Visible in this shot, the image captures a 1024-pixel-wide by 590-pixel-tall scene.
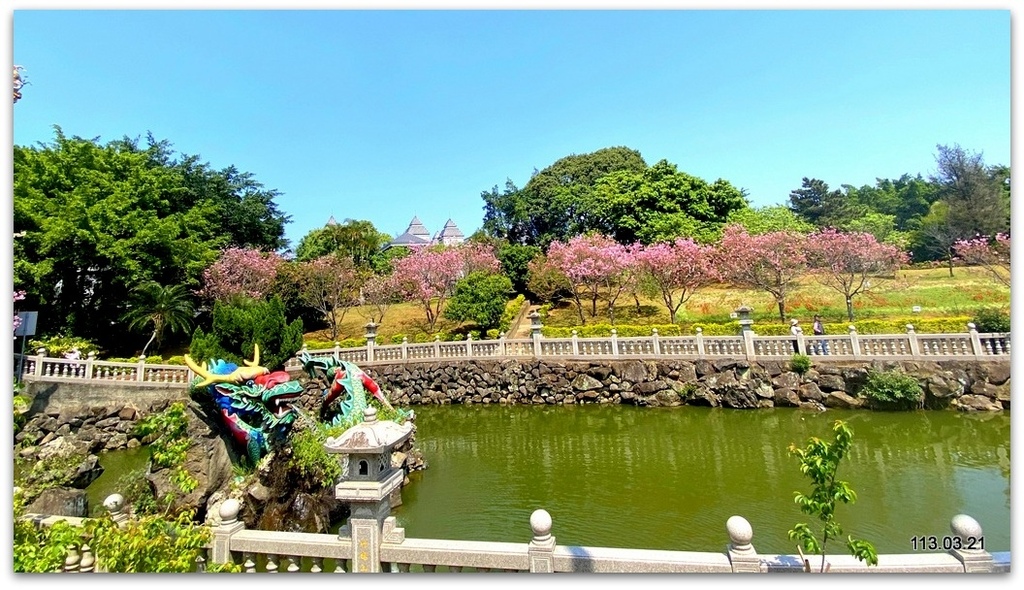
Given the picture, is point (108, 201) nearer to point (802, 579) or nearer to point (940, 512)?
point (802, 579)

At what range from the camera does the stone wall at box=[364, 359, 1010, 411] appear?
815 centimetres

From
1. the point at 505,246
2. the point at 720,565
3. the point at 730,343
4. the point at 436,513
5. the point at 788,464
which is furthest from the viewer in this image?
the point at 505,246

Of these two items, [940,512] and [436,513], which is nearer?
[940,512]

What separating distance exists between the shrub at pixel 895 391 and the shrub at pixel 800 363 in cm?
102

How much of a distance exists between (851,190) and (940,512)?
35601 millimetres

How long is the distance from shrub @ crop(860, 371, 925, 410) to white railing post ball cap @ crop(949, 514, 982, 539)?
273 inches

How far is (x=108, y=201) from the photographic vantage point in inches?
500

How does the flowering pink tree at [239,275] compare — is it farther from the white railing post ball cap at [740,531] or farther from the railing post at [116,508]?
the white railing post ball cap at [740,531]

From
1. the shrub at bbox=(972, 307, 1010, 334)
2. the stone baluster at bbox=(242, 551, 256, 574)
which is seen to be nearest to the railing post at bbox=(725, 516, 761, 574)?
the stone baluster at bbox=(242, 551, 256, 574)

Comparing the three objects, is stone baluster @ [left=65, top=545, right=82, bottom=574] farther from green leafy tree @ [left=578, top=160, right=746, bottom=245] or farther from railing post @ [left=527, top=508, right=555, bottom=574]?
green leafy tree @ [left=578, top=160, right=746, bottom=245]

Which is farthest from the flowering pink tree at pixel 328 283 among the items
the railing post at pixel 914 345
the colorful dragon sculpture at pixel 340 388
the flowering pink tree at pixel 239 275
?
the railing post at pixel 914 345

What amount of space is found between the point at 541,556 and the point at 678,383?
803cm

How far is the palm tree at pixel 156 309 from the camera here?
1308 cm

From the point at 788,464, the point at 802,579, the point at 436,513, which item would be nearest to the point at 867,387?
the point at 788,464
